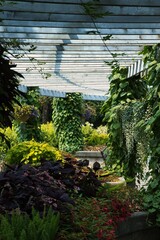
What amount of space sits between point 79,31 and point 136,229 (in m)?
2.03

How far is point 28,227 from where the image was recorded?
3.88m

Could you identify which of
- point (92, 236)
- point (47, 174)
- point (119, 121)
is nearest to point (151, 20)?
point (47, 174)

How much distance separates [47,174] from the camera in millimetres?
5238

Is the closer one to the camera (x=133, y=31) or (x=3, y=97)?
(x=3, y=97)

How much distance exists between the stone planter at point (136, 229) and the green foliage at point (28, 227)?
121 centimetres

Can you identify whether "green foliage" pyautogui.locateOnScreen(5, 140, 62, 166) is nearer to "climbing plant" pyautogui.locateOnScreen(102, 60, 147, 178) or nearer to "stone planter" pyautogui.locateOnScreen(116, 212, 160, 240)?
"climbing plant" pyautogui.locateOnScreen(102, 60, 147, 178)

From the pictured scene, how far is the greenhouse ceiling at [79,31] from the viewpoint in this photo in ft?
15.1

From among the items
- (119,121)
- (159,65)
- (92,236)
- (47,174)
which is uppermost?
(159,65)

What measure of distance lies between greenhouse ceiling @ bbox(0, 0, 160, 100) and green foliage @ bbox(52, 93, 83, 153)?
5.49 metres

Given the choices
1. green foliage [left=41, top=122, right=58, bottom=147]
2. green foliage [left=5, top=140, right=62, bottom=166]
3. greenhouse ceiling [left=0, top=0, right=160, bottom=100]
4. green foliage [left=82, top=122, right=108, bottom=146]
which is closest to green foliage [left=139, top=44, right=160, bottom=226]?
greenhouse ceiling [left=0, top=0, right=160, bottom=100]

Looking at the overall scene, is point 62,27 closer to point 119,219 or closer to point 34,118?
point 119,219

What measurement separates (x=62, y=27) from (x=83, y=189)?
1.56 metres

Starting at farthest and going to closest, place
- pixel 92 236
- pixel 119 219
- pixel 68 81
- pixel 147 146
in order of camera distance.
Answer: pixel 68 81 < pixel 147 146 < pixel 119 219 < pixel 92 236

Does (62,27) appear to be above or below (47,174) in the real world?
above
